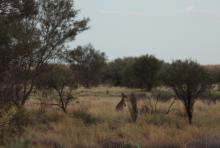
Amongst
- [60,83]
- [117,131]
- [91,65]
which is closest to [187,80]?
[117,131]

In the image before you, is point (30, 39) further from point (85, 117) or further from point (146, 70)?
point (146, 70)

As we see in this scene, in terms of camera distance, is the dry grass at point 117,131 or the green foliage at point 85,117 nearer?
the dry grass at point 117,131

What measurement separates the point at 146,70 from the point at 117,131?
124 ft

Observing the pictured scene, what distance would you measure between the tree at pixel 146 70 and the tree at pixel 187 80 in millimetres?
32373

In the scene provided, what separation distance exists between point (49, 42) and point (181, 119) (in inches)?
271

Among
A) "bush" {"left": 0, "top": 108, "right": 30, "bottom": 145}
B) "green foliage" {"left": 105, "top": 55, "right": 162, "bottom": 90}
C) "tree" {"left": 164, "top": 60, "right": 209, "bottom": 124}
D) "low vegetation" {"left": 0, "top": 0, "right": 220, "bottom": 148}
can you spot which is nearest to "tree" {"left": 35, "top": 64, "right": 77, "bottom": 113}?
"low vegetation" {"left": 0, "top": 0, "right": 220, "bottom": 148}

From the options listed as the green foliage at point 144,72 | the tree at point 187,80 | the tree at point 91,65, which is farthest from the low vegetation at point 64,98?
the tree at point 91,65

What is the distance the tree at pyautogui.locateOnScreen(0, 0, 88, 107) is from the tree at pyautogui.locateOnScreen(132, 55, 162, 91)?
1316 inches

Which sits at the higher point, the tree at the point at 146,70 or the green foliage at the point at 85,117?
the tree at the point at 146,70

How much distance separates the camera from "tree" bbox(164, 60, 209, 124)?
17.4 metres

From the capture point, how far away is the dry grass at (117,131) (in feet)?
34.9

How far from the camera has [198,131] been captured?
1380 centimetres

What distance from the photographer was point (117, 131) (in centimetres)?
1412

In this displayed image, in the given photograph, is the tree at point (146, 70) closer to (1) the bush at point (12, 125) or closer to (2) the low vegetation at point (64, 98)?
(2) the low vegetation at point (64, 98)
